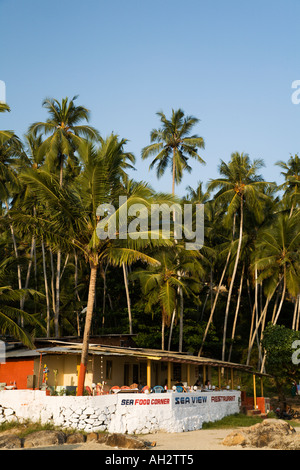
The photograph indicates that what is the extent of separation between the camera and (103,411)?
1820 centimetres

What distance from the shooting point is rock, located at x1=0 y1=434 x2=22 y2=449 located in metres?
15.3

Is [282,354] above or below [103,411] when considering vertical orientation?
above

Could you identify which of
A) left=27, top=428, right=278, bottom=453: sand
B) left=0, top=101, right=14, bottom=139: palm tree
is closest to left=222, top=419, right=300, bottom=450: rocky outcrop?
left=27, top=428, right=278, bottom=453: sand

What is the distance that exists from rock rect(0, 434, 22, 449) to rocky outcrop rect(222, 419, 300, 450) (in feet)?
21.2

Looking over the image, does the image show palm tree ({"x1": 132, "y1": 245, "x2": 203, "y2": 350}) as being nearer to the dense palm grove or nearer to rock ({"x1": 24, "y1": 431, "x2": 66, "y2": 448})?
the dense palm grove

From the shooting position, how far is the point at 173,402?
64.8ft

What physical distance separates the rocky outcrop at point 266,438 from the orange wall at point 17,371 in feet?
29.4

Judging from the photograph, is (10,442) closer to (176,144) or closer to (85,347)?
(85,347)

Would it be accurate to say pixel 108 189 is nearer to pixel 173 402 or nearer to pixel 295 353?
pixel 173 402

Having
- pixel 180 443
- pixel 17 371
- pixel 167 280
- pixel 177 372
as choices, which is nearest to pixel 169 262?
pixel 167 280

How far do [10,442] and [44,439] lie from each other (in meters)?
1.05

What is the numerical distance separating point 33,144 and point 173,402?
65.0 ft

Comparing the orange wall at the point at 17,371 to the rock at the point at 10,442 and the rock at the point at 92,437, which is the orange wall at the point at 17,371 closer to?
the rock at the point at 92,437

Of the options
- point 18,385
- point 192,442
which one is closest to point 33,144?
point 18,385
